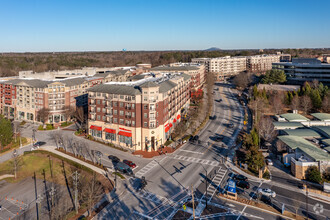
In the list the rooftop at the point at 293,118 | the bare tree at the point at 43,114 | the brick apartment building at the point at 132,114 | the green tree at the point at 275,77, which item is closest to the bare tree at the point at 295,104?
the rooftop at the point at 293,118

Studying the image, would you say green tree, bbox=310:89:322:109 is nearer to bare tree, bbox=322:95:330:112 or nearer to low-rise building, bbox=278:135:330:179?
bare tree, bbox=322:95:330:112

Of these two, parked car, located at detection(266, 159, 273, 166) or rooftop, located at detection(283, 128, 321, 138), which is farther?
rooftop, located at detection(283, 128, 321, 138)

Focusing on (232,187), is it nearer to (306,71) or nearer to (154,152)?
(154,152)

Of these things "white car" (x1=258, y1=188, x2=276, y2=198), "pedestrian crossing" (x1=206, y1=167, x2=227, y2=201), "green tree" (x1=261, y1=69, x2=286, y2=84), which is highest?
"green tree" (x1=261, y1=69, x2=286, y2=84)

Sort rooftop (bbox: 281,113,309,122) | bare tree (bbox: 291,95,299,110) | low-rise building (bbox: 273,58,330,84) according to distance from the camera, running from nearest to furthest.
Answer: rooftop (bbox: 281,113,309,122) → bare tree (bbox: 291,95,299,110) → low-rise building (bbox: 273,58,330,84)

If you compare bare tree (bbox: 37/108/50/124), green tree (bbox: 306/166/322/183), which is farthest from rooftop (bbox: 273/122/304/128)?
bare tree (bbox: 37/108/50/124)

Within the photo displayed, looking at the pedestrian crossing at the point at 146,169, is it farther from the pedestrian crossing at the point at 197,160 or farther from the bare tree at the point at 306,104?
the bare tree at the point at 306,104

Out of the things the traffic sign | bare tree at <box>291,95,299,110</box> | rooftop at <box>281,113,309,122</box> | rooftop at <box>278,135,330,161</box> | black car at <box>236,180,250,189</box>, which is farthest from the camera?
bare tree at <box>291,95,299,110</box>
